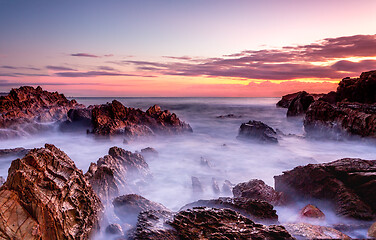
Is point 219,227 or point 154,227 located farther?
point 154,227

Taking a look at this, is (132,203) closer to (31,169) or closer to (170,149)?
(31,169)

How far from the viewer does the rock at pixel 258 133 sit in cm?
1719

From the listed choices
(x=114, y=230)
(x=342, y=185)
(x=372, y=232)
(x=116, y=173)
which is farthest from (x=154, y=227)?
(x=342, y=185)

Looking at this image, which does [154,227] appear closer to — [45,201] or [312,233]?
[45,201]

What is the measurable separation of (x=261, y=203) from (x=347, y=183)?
2933 millimetres

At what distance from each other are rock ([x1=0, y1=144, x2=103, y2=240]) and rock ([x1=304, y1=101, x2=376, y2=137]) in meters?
16.4

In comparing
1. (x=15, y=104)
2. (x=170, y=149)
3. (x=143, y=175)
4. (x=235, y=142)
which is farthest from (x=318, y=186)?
(x=15, y=104)

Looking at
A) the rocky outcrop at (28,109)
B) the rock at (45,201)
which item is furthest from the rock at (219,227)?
the rocky outcrop at (28,109)

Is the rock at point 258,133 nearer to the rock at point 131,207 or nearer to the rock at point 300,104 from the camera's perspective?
the rock at point 131,207

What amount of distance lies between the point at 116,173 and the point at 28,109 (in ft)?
63.0

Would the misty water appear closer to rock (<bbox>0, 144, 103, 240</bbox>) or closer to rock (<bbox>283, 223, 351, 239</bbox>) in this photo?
rock (<bbox>283, 223, 351, 239</bbox>)

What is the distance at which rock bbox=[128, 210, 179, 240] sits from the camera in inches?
175

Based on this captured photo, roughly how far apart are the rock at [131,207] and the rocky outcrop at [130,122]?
1078 cm

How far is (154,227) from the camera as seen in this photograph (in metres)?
4.71
